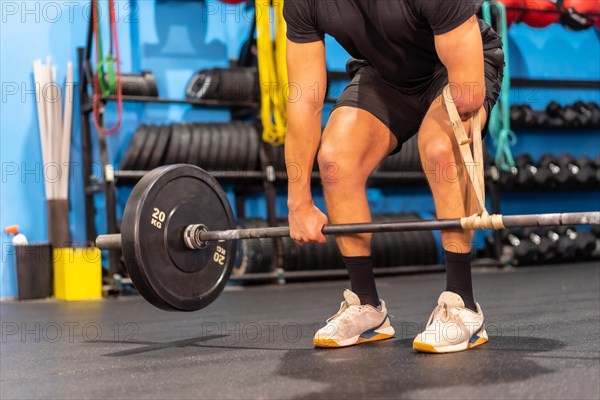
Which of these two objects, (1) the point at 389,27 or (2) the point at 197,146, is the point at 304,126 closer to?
(1) the point at 389,27

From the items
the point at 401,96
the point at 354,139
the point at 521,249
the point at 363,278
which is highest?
the point at 401,96

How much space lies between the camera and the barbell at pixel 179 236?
6.88 feet

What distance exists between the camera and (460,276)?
6.50 feet

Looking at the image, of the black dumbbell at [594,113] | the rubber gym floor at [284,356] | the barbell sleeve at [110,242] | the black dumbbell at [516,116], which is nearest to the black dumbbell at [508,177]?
the black dumbbell at [516,116]

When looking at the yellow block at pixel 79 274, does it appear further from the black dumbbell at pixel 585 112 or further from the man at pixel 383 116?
the black dumbbell at pixel 585 112

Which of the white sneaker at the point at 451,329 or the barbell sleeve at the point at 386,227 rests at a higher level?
the barbell sleeve at the point at 386,227

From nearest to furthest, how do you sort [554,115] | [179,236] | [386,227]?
1. [386,227]
2. [179,236]
3. [554,115]

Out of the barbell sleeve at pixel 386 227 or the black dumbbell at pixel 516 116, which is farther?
the black dumbbell at pixel 516 116

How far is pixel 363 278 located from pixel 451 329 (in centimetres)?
33

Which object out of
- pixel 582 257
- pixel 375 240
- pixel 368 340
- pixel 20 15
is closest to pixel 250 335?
pixel 368 340

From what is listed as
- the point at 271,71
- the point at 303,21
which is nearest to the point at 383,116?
the point at 303,21

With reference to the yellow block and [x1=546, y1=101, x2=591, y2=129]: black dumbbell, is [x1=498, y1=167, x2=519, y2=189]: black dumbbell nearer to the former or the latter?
[x1=546, y1=101, x2=591, y2=129]: black dumbbell

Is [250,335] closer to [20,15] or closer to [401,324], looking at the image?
[401,324]

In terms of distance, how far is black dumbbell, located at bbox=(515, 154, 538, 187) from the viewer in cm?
548
